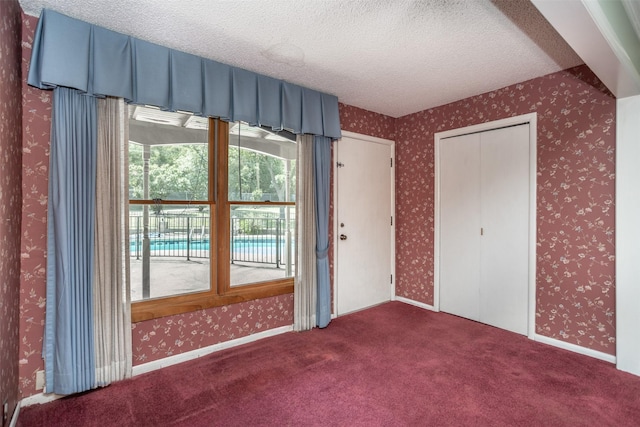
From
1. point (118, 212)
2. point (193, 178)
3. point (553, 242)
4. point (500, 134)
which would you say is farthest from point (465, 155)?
point (118, 212)

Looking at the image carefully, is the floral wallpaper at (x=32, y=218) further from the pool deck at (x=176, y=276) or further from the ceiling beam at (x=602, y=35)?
the ceiling beam at (x=602, y=35)

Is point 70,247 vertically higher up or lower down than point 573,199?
lower down

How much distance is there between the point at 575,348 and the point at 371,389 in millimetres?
1883

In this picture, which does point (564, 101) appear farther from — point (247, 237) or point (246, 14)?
point (247, 237)

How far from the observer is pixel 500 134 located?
10.2ft

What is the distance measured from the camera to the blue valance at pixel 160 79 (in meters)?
1.90

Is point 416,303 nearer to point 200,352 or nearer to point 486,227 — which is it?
point 486,227

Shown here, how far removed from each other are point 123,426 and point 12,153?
1.63 m

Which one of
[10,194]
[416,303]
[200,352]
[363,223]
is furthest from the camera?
[416,303]

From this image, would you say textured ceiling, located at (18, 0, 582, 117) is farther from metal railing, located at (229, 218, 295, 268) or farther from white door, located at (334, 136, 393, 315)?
metal railing, located at (229, 218, 295, 268)

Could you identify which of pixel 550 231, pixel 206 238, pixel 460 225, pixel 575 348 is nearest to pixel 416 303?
pixel 460 225

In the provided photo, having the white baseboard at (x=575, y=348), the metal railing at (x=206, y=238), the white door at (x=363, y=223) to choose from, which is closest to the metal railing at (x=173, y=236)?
the metal railing at (x=206, y=238)

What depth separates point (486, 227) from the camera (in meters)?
3.27

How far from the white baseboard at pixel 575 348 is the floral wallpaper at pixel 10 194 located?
380cm
